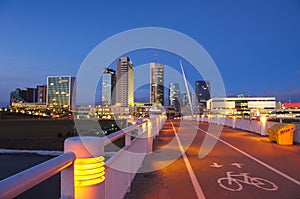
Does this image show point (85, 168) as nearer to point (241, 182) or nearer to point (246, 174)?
point (241, 182)

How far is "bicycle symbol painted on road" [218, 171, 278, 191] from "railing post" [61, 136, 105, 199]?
4.56 m

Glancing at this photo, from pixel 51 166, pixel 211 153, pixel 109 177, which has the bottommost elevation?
pixel 211 153

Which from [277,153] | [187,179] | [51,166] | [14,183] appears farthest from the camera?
[277,153]

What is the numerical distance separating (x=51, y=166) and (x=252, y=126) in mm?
23107

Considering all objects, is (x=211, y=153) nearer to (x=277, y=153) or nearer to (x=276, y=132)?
(x=277, y=153)

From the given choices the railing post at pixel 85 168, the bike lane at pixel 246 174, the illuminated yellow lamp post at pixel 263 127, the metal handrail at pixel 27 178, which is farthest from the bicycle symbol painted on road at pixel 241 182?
the illuminated yellow lamp post at pixel 263 127

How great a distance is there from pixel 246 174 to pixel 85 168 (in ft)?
21.0

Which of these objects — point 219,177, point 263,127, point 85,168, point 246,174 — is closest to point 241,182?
point 219,177

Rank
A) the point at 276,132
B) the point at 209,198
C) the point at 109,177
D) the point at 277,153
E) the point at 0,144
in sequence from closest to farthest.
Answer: the point at 109,177 → the point at 209,198 → the point at 277,153 → the point at 276,132 → the point at 0,144

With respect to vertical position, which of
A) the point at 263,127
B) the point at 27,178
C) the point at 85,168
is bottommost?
the point at 263,127

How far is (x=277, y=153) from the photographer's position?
11539 millimetres

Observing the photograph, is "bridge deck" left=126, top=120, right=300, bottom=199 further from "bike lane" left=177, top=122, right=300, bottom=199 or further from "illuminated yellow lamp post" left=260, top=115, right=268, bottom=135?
"illuminated yellow lamp post" left=260, top=115, right=268, bottom=135

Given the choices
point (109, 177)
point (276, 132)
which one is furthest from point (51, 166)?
point (276, 132)

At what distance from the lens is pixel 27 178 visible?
4.98 ft
